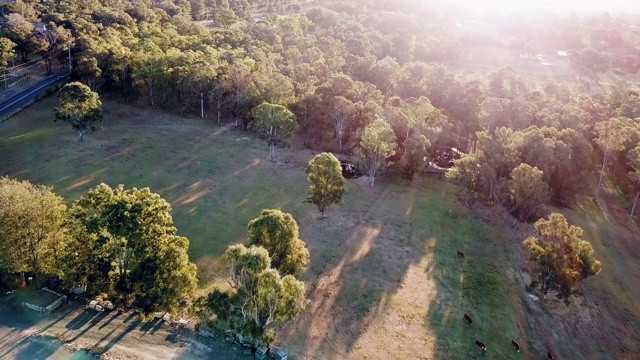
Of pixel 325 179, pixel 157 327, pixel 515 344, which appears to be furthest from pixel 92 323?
pixel 515 344

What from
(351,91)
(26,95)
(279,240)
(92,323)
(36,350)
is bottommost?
(92,323)

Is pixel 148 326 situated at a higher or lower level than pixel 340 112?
lower

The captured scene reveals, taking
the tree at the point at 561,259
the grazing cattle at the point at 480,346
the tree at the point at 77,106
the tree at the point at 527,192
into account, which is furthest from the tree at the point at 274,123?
the grazing cattle at the point at 480,346

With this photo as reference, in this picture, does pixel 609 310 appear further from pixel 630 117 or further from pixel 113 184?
pixel 113 184

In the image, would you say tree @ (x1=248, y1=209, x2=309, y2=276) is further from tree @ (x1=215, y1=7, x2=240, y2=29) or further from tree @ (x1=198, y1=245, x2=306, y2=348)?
tree @ (x1=215, y1=7, x2=240, y2=29)

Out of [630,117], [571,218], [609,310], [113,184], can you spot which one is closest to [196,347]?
[113,184]

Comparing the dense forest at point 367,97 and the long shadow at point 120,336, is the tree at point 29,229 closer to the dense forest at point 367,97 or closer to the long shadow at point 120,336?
the dense forest at point 367,97

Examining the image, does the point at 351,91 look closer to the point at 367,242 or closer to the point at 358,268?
the point at 367,242
